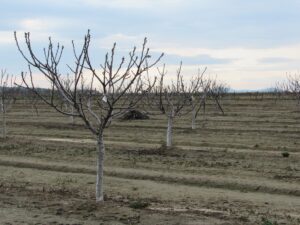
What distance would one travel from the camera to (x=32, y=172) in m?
16.3

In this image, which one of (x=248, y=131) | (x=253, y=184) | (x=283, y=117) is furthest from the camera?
(x=283, y=117)

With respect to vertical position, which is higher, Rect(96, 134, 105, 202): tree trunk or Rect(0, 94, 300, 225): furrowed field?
Rect(96, 134, 105, 202): tree trunk

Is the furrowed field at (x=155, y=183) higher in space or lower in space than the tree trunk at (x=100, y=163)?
lower

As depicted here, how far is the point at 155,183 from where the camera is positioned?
14.3 m

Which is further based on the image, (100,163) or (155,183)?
(155,183)

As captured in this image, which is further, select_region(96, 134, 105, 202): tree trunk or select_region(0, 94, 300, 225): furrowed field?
select_region(96, 134, 105, 202): tree trunk

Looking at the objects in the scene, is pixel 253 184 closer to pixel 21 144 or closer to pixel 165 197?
pixel 165 197

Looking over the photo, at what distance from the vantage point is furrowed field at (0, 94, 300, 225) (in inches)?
375

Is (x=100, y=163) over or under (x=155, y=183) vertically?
over

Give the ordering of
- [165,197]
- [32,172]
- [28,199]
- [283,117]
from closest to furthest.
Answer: [28,199] → [165,197] → [32,172] → [283,117]

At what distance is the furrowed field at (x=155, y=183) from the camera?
375 inches

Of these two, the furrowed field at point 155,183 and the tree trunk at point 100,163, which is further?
the tree trunk at point 100,163

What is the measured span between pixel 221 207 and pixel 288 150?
1205 cm

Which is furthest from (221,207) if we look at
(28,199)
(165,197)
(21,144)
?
(21,144)
